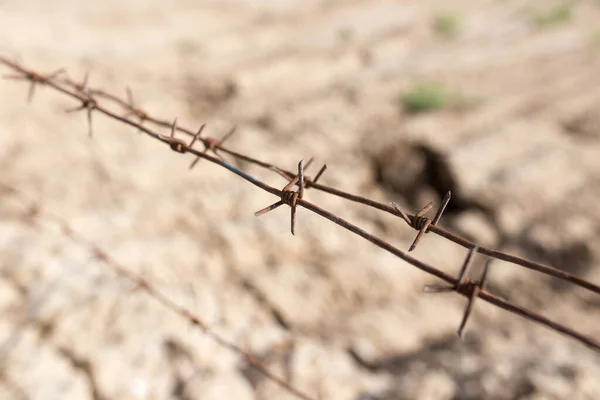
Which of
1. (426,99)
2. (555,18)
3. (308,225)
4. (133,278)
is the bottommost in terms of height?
(133,278)

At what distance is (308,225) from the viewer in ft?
11.6

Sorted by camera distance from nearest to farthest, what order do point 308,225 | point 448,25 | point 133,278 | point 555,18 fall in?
point 133,278 → point 308,225 → point 555,18 → point 448,25

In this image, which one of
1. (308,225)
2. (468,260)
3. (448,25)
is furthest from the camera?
(448,25)

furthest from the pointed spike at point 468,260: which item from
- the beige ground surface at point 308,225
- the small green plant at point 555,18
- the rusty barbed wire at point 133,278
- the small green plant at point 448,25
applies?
the small green plant at point 555,18

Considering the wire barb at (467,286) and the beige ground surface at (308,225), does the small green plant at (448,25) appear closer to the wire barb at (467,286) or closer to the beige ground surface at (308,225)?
the beige ground surface at (308,225)

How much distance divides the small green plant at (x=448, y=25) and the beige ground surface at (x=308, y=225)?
0.78m

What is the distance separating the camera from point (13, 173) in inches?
140

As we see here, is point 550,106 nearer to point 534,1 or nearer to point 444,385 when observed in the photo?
point 444,385

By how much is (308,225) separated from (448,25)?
5.40m

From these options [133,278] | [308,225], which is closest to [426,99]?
[308,225]

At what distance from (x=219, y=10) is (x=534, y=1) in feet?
19.0

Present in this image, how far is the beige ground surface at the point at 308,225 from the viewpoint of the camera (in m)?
2.38

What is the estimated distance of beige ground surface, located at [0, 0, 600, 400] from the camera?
2.38 meters

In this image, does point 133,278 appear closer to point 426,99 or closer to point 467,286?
point 467,286
